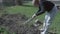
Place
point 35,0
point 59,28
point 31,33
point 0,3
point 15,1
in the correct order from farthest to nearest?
point 15,1, point 0,3, point 59,28, point 31,33, point 35,0

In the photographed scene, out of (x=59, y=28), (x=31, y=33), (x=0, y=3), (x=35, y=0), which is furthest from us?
(x=0, y=3)

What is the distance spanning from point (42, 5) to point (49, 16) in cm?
55

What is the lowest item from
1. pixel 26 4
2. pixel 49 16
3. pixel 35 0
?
pixel 26 4

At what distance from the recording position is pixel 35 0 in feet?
19.7

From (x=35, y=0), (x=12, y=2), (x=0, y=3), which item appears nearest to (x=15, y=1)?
(x=12, y=2)

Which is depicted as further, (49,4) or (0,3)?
(0,3)

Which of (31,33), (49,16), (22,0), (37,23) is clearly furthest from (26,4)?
(49,16)

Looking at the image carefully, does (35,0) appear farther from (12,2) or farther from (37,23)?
(12,2)

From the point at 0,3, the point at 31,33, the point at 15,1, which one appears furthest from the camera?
the point at 15,1

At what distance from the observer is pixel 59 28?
26.8 feet

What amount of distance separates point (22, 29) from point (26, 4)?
9819 mm

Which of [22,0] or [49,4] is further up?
[49,4]

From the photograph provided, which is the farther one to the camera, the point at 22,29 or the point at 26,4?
the point at 26,4

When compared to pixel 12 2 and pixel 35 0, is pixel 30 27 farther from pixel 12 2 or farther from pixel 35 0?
pixel 12 2
